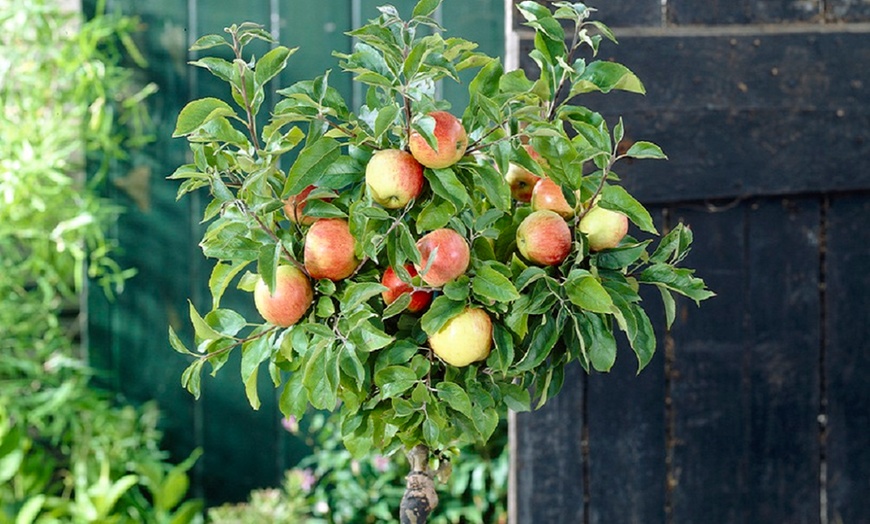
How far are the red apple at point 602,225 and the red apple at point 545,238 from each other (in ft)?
0.08

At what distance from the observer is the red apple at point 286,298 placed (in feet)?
2.72

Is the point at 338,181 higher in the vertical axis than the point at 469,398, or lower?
higher

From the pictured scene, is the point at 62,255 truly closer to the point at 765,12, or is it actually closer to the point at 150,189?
the point at 150,189

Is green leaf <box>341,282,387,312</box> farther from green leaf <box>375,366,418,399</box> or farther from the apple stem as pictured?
the apple stem

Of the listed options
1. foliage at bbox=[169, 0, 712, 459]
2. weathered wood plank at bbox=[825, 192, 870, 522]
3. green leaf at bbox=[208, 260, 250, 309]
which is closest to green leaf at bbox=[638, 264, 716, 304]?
foliage at bbox=[169, 0, 712, 459]

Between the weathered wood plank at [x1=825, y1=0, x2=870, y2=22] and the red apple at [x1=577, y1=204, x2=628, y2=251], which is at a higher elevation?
the weathered wood plank at [x1=825, y1=0, x2=870, y2=22]

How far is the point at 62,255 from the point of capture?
2.02 metres

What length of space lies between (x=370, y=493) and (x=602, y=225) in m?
1.22

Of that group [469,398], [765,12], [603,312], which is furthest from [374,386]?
[765,12]

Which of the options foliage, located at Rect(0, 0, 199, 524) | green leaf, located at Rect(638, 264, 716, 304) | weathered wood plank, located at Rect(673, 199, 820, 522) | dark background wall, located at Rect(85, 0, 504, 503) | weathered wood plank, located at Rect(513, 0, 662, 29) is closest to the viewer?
green leaf, located at Rect(638, 264, 716, 304)

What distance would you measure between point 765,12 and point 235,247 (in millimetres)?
1070

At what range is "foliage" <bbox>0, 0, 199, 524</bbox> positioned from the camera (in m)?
1.92

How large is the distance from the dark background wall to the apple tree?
4.01 feet

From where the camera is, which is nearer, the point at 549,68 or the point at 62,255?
the point at 549,68
